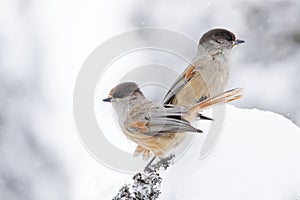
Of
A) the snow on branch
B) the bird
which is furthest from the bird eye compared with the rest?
the snow on branch

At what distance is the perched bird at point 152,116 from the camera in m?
2.12

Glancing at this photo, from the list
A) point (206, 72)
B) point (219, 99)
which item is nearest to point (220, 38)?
point (206, 72)

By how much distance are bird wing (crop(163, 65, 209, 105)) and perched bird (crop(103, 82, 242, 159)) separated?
197 millimetres

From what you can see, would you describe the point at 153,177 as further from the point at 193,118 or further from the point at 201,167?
the point at 193,118

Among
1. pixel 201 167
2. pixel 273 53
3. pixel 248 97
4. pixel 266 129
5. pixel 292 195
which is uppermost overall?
pixel 273 53

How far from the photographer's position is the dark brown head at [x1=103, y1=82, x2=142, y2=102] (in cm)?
220

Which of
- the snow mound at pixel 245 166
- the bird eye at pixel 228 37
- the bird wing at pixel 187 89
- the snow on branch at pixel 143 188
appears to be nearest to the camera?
the snow mound at pixel 245 166

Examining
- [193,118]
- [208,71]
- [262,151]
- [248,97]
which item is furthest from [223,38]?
[248,97]

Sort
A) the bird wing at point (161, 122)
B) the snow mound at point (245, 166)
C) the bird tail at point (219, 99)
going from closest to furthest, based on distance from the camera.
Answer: the snow mound at point (245, 166), the bird wing at point (161, 122), the bird tail at point (219, 99)

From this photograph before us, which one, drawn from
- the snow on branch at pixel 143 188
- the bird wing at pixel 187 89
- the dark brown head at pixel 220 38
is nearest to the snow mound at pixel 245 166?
the snow on branch at pixel 143 188

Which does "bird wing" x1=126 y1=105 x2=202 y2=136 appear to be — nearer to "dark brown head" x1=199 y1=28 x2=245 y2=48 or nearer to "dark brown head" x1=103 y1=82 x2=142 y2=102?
"dark brown head" x1=103 y1=82 x2=142 y2=102

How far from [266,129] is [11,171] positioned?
2905mm

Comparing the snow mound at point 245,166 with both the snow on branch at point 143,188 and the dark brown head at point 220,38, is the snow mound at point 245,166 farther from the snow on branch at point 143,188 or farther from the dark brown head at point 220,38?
the dark brown head at point 220,38

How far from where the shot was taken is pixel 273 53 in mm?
4281
